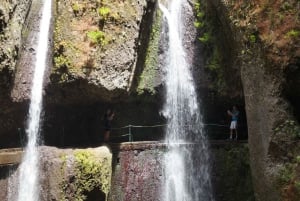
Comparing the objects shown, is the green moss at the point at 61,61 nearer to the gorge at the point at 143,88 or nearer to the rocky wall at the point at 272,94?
the gorge at the point at 143,88

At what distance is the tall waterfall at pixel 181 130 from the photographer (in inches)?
544

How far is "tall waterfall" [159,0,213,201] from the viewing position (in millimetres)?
13820

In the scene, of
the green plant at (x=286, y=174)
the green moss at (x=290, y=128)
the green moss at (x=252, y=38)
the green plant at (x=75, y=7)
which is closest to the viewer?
the green plant at (x=286, y=174)

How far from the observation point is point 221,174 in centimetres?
1380

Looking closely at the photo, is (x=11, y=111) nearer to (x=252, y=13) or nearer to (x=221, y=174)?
(x=221, y=174)

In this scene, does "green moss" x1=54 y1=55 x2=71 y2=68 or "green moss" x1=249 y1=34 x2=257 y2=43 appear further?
"green moss" x1=54 y1=55 x2=71 y2=68

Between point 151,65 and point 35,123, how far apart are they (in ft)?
13.7

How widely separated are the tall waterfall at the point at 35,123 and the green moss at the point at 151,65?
10.4 ft

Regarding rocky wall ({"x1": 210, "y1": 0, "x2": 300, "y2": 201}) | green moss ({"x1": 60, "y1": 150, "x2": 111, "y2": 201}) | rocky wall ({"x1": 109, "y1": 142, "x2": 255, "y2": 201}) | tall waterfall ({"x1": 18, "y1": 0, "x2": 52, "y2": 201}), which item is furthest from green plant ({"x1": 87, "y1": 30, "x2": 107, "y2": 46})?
rocky wall ({"x1": 210, "y1": 0, "x2": 300, "y2": 201})

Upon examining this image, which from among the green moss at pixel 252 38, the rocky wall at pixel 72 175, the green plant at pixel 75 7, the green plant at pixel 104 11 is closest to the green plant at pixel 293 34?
the green moss at pixel 252 38

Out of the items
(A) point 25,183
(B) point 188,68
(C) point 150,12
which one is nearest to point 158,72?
(B) point 188,68

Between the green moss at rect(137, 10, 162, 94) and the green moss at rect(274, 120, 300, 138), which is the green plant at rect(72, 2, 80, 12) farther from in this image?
the green moss at rect(274, 120, 300, 138)

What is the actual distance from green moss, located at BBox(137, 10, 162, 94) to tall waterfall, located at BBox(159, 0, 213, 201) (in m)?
0.41

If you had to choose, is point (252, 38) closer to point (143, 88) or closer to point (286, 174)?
point (286, 174)
